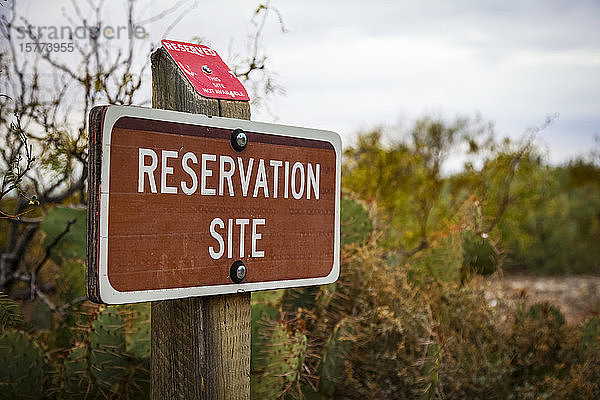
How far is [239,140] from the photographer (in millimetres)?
1485

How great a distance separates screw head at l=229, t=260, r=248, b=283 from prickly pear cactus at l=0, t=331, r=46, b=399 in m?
1.36

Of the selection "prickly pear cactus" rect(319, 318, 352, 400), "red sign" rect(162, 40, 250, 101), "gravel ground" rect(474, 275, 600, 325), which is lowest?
"gravel ground" rect(474, 275, 600, 325)

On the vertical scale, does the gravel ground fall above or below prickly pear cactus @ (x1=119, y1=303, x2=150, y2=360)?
below

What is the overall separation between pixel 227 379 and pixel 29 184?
6.58 feet

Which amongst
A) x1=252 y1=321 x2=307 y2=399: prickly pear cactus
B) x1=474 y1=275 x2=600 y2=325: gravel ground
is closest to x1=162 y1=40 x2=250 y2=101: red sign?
x1=252 y1=321 x2=307 y2=399: prickly pear cactus

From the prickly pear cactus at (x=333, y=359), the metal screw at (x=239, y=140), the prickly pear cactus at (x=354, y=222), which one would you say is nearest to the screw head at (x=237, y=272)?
the metal screw at (x=239, y=140)

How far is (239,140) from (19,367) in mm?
1548

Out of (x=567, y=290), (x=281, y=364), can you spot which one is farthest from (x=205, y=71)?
(x=567, y=290)

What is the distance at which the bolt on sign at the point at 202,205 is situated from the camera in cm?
128

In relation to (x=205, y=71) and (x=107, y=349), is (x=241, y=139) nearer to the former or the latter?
(x=205, y=71)

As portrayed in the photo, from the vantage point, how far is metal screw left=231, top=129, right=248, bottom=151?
58.1 inches

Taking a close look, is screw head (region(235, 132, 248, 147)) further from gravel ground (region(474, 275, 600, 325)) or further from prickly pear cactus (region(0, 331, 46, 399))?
gravel ground (region(474, 275, 600, 325))

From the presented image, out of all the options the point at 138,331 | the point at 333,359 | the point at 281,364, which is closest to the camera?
the point at 281,364

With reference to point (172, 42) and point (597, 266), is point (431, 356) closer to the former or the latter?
point (172, 42)
